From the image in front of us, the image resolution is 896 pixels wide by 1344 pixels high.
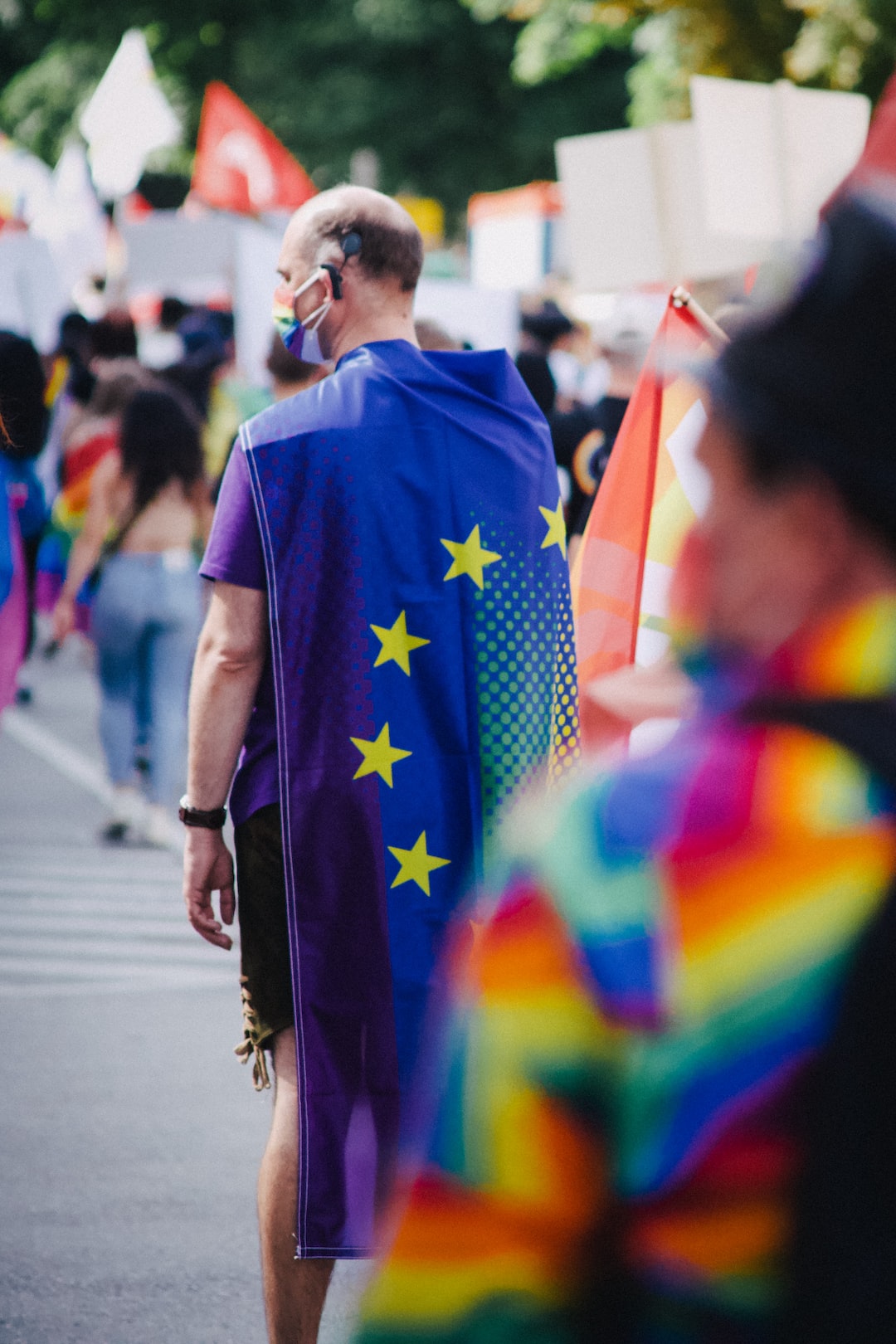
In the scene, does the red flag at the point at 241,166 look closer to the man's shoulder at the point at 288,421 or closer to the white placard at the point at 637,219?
the white placard at the point at 637,219

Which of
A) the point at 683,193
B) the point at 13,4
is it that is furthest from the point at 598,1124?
the point at 13,4

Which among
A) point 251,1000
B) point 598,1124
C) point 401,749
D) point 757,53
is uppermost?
point 598,1124

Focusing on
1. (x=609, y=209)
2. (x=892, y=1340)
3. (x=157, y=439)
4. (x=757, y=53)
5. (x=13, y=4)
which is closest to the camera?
(x=892, y=1340)

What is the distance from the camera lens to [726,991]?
1.12 m

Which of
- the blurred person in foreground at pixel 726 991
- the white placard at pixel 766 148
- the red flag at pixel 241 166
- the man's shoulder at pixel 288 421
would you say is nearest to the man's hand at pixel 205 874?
the man's shoulder at pixel 288 421

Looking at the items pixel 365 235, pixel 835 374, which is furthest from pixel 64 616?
pixel 835 374

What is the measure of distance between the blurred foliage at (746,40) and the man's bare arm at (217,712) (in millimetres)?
18153

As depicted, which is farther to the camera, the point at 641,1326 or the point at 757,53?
the point at 757,53

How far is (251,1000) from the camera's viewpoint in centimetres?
328

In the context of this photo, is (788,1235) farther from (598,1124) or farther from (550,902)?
(550,902)

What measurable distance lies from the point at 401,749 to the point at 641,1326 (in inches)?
78.2

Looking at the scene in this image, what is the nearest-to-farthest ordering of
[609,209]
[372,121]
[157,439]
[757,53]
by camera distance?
[157,439], [609,209], [757,53], [372,121]

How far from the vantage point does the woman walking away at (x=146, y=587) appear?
27.1ft

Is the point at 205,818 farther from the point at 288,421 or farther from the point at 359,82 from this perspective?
the point at 359,82
